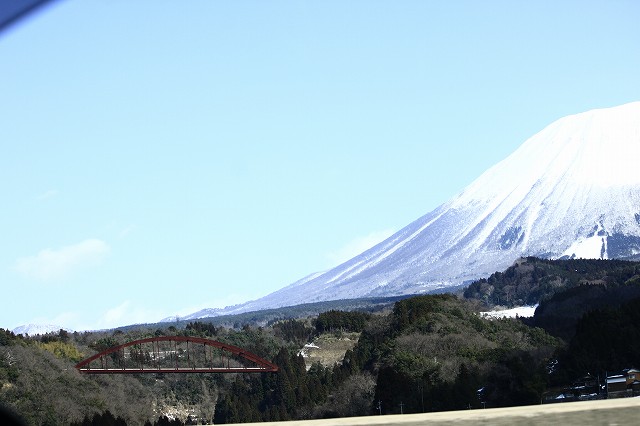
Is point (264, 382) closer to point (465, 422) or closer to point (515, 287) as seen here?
point (465, 422)

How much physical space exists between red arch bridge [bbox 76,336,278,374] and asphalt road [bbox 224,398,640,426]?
2957 inches

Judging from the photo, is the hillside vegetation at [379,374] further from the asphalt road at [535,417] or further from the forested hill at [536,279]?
the forested hill at [536,279]

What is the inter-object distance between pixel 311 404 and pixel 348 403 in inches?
257

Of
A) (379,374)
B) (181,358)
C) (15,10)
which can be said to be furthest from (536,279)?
(15,10)

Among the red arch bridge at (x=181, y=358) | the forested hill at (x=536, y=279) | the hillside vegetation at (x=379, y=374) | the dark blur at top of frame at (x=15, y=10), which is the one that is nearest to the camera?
the dark blur at top of frame at (x=15, y=10)

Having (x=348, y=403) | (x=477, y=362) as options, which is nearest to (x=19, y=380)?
(x=348, y=403)

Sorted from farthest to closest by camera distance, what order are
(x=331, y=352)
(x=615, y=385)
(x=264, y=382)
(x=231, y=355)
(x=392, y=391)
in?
1. (x=231, y=355)
2. (x=331, y=352)
3. (x=264, y=382)
4. (x=392, y=391)
5. (x=615, y=385)

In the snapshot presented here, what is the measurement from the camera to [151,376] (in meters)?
93.6

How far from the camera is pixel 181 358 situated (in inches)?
4190

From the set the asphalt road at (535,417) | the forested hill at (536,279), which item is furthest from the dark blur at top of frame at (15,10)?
the forested hill at (536,279)

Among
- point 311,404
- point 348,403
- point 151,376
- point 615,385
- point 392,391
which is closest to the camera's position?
point 615,385

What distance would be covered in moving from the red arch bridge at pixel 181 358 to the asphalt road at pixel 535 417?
75101mm

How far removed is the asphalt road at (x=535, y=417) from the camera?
7.37 meters

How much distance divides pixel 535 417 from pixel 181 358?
10034 cm
